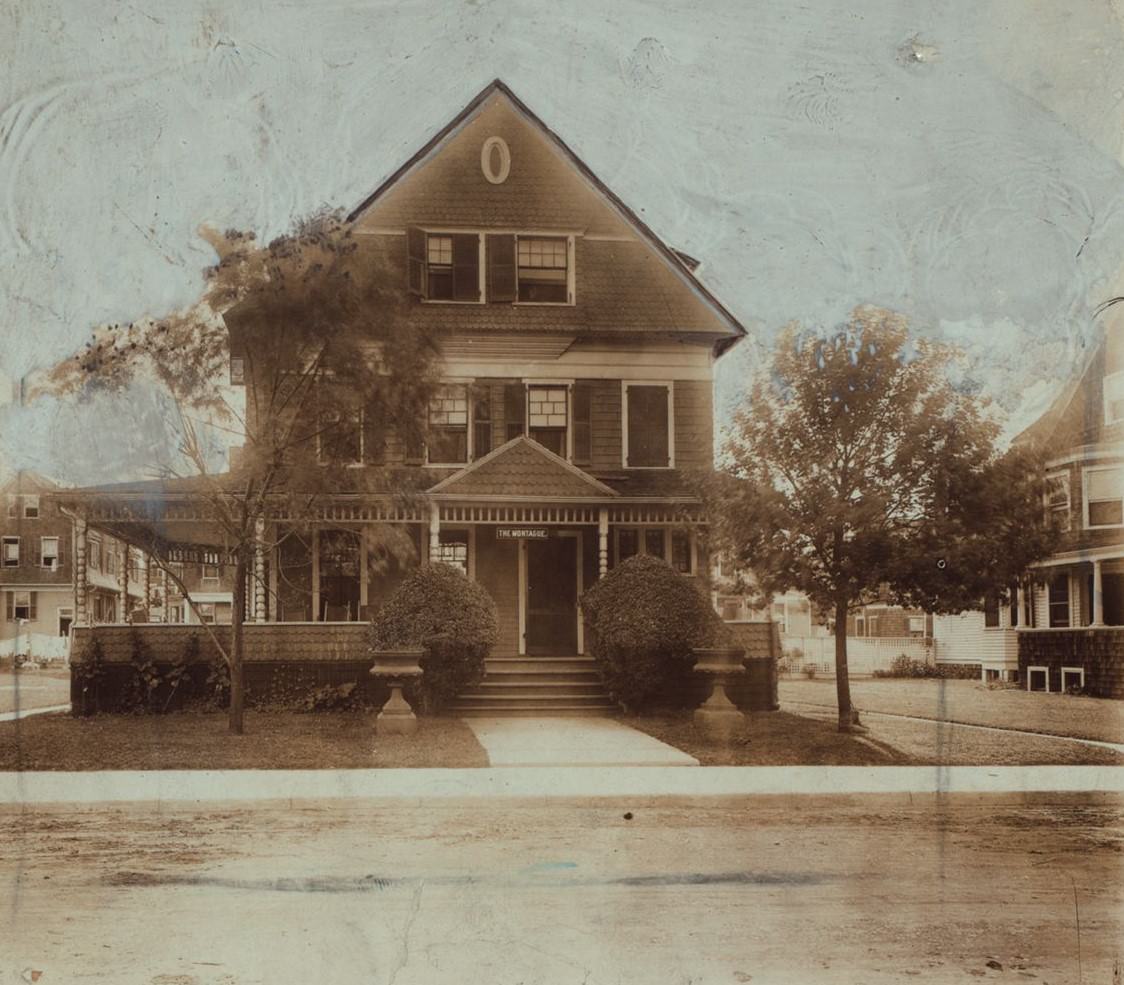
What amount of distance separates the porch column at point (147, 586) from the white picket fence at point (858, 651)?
369 centimetres

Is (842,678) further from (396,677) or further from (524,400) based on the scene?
(396,677)

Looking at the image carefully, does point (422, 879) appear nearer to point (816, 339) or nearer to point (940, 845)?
point (940, 845)

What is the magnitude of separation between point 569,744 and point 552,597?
2.82ft

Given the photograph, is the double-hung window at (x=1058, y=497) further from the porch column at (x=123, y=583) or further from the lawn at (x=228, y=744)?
the porch column at (x=123, y=583)

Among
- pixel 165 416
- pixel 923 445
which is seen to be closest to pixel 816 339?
pixel 923 445

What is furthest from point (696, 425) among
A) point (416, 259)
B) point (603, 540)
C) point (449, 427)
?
point (416, 259)

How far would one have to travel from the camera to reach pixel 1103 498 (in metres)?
7.14

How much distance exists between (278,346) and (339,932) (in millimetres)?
3161

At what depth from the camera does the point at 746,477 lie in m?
7.01

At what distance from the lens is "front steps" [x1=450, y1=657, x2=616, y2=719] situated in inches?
272

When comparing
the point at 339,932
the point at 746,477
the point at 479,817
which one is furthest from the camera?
the point at 746,477

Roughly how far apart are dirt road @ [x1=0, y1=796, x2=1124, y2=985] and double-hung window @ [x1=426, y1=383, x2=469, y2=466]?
196cm

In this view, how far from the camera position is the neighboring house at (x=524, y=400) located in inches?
271

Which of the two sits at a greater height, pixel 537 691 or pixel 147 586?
pixel 147 586
